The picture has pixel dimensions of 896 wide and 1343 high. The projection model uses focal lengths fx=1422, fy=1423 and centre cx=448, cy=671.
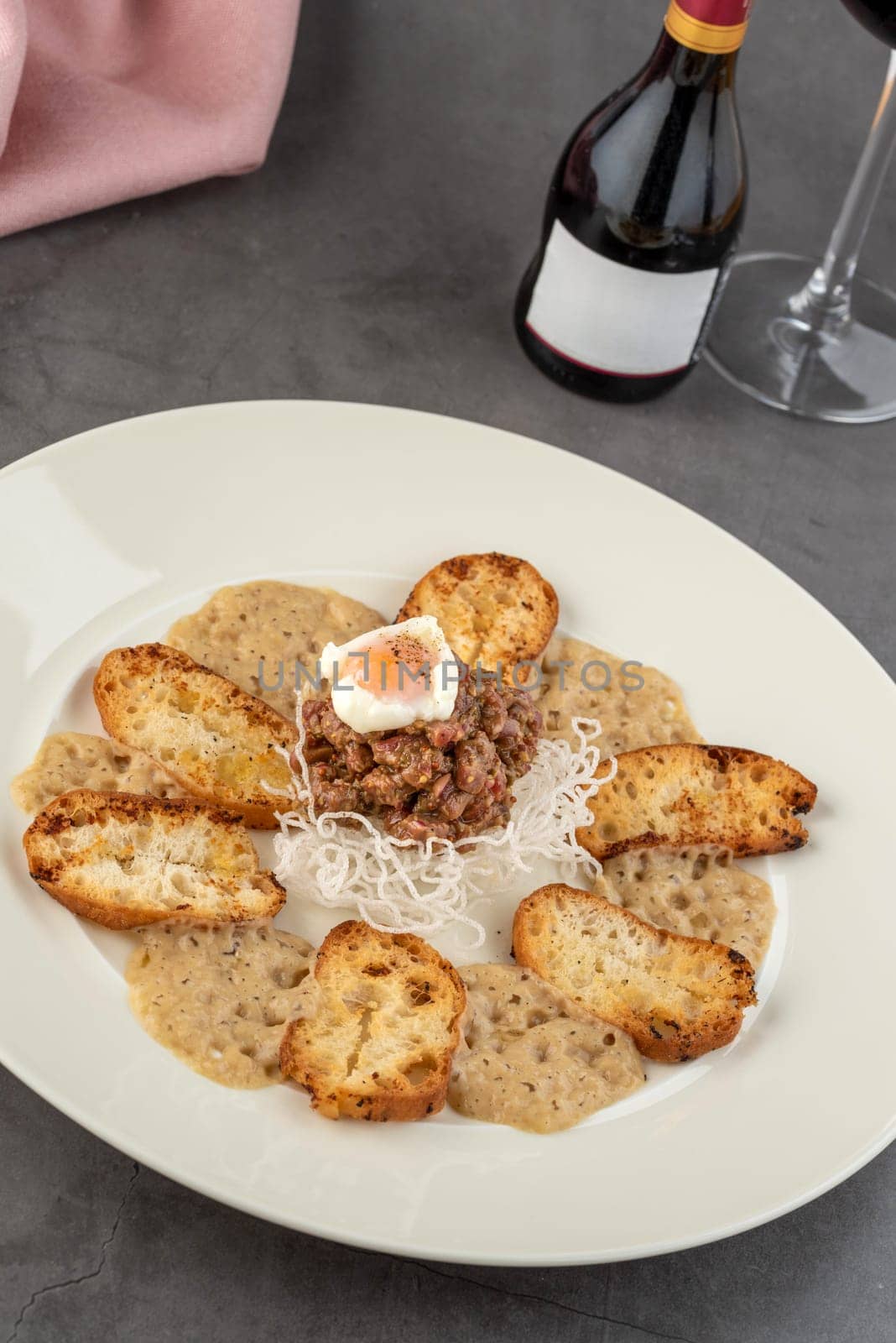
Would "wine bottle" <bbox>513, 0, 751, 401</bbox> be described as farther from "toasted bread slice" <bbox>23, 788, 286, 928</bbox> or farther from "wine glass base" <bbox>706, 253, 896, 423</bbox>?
"toasted bread slice" <bbox>23, 788, 286, 928</bbox>

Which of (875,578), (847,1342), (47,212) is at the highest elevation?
(47,212)

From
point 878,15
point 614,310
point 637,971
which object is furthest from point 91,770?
point 878,15

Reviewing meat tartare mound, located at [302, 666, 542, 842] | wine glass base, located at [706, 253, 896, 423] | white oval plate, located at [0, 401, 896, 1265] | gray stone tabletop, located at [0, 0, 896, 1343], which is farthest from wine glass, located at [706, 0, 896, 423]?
meat tartare mound, located at [302, 666, 542, 842]

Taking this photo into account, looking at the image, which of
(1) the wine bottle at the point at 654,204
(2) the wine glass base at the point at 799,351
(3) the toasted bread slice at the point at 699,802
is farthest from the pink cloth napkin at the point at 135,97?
(3) the toasted bread slice at the point at 699,802

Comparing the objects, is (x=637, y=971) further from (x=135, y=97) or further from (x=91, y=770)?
(x=135, y=97)

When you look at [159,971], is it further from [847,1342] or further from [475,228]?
[475,228]

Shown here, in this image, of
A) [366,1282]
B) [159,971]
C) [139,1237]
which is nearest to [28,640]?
[159,971]

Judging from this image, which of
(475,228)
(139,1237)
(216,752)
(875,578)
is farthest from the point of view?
(475,228)
